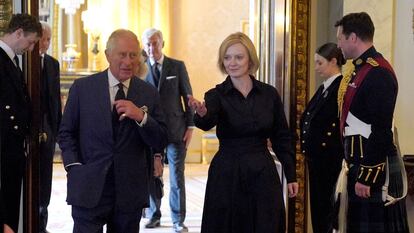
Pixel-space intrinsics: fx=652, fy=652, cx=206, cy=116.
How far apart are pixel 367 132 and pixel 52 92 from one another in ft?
8.11

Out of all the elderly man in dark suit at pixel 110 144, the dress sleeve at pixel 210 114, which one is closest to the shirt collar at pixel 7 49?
the elderly man in dark suit at pixel 110 144

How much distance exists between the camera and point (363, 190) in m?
3.04

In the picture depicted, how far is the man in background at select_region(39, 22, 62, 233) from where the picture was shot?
15.0ft

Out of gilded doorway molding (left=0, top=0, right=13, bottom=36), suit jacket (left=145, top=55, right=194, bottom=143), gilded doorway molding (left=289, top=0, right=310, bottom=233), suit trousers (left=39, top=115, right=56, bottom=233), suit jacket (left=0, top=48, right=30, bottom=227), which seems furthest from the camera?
suit jacket (left=145, top=55, right=194, bottom=143)

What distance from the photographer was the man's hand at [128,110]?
114 inches


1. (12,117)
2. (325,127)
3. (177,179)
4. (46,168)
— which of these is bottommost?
(177,179)

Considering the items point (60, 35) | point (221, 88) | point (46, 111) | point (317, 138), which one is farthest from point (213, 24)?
point (221, 88)

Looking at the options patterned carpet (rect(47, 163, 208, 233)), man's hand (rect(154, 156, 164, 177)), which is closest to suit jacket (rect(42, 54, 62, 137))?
patterned carpet (rect(47, 163, 208, 233))

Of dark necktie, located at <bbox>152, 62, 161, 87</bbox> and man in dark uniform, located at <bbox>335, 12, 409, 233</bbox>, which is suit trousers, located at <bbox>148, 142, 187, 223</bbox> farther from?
man in dark uniform, located at <bbox>335, 12, 409, 233</bbox>

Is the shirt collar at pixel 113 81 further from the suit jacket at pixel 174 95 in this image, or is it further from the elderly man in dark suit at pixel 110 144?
the suit jacket at pixel 174 95

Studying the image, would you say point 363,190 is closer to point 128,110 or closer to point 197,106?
point 197,106

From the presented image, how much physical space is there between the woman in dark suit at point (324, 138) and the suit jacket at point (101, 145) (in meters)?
1.19

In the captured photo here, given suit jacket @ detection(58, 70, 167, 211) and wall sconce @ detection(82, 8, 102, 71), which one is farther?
wall sconce @ detection(82, 8, 102, 71)

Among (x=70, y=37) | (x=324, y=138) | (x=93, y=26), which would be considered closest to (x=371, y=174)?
(x=324, y=138)
